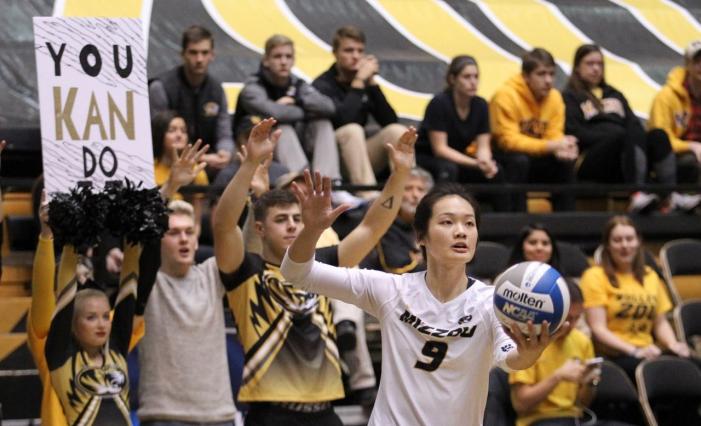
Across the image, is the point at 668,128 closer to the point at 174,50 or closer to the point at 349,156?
the point at 349,156

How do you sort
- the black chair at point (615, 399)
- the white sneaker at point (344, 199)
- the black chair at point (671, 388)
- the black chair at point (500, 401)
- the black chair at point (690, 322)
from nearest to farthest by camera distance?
1. the black chair at point (500, 401)
2. the black chair at point (615, 399)
3. the black chair at point (671, 388)
4. the black chair at point (690, 322)
5. the white sneaker at point (344, 199)

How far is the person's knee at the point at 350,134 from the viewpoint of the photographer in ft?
31.0

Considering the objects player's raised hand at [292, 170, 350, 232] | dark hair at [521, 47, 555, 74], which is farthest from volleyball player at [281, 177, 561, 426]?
dark hair at [521, 47, 555, 74]

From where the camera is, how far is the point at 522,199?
1027 centimetres

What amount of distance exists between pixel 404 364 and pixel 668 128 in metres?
6.07

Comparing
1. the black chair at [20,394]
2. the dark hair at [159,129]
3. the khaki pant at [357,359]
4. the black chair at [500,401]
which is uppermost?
the dark hair at [159,129]

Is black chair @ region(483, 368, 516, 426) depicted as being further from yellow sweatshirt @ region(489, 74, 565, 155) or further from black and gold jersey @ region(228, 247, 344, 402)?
yellow sweatshirt @ region(489, 74, 565, 155)

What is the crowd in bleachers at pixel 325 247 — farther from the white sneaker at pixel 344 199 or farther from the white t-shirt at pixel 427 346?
the white t-shirt at pixel 427 346

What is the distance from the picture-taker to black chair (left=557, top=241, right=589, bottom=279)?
30.4 ft

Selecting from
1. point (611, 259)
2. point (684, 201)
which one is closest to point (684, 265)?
point (684, 201)

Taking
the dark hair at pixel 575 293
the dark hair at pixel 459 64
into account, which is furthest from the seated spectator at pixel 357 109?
the dark hair at pixel 575 293

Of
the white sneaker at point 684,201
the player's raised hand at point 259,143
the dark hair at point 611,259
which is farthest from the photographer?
the white sneaker at point 684,201

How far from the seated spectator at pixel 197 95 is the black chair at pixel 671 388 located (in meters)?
3.16

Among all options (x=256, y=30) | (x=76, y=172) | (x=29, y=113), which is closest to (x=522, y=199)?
(x=256, y=30)
